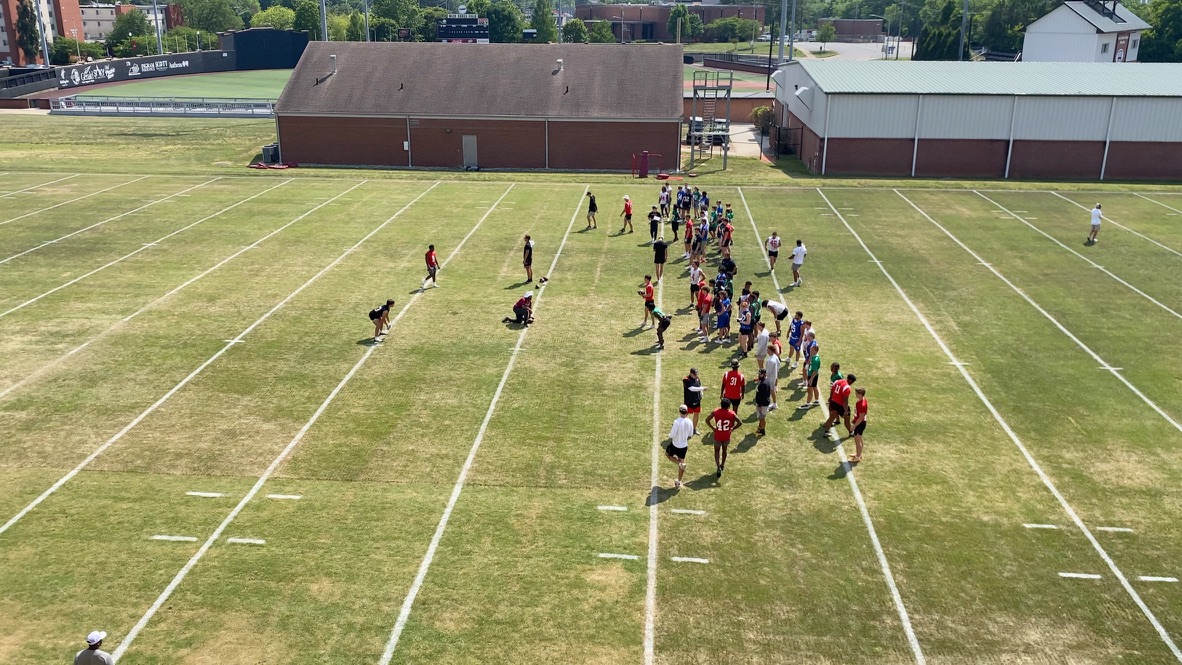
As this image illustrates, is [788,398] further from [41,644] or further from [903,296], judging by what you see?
[41,644]

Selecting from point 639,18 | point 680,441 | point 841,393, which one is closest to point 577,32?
point 639,18

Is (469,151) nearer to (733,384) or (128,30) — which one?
(733,384)

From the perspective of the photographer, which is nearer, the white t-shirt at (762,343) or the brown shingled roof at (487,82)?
the white t-shirt at (762,343)

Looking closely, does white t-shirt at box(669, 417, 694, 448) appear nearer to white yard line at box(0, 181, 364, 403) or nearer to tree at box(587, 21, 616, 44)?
white yard line at box(0, 181, 364, 403)

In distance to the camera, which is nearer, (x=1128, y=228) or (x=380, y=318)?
(x=380, y=318)

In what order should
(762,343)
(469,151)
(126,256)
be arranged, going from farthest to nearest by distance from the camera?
1. (469,151)
2. (126,256)
3. (762,343)

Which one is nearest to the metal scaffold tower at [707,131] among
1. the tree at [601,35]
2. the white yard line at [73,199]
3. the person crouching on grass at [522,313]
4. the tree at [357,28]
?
the person crouching on grass at [522,313]

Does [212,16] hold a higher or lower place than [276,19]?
higher

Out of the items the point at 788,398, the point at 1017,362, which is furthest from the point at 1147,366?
the point at 788,398

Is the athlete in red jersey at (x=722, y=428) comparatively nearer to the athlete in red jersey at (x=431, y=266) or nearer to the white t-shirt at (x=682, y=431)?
the white t-shirt at (x=682, y=431)
